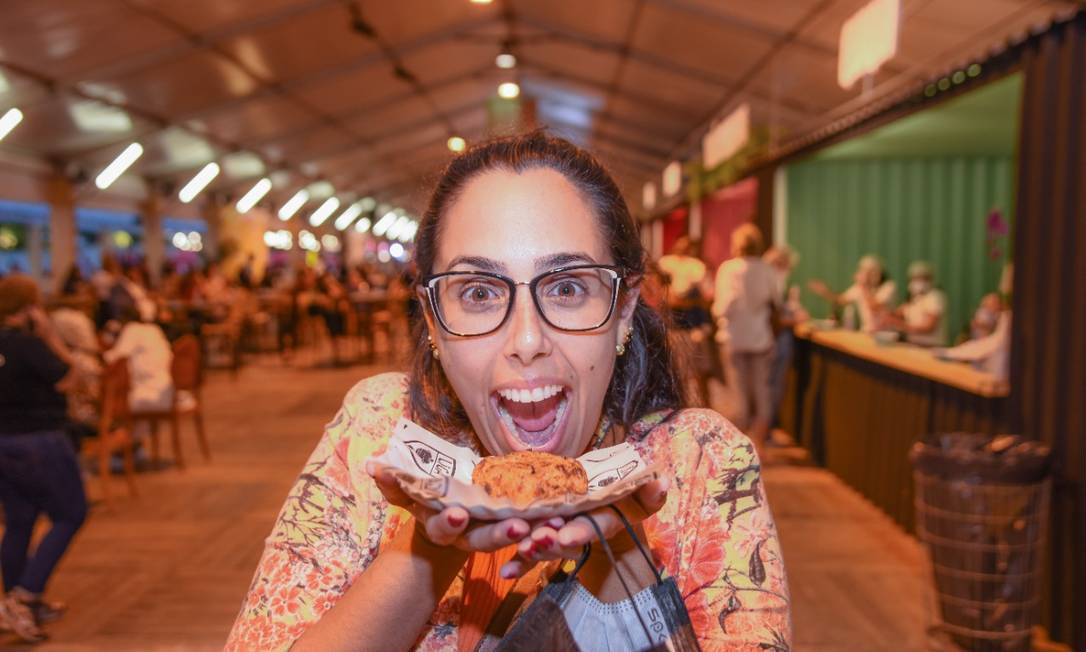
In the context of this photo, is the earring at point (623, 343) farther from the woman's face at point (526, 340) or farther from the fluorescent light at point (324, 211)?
the fluorescent light at point (324, 211)

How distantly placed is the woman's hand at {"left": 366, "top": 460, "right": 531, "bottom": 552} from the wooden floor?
2.98m

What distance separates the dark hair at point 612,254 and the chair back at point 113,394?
4645mm

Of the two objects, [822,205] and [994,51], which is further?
[822,205]

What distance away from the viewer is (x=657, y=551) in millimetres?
1078

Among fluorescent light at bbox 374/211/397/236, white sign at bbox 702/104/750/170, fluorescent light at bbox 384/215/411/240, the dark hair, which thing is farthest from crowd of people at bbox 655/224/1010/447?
fluorescent light at bbox 384/215/411/240

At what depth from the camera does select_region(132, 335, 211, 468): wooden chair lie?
607 centimetres

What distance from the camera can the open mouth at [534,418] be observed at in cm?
108

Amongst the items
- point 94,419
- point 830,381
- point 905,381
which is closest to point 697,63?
point 830,381

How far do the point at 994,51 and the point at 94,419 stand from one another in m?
5.71

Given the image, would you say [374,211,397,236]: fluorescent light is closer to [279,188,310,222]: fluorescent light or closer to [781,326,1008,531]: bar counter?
[279,188,310,222]: fluorescent light

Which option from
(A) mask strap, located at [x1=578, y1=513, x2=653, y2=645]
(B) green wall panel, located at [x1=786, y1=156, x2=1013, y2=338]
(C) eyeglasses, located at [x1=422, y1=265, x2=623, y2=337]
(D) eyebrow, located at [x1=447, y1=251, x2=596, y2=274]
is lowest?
(A) mask strap, located at [x1=578, y1=513, x2=653, y2=645]

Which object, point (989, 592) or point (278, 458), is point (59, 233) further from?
point (989, 592)

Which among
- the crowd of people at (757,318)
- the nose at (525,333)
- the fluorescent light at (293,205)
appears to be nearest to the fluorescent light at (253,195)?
the fluorescent light at (293,205)

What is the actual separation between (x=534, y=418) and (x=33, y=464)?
Result: 3548 mm
